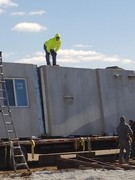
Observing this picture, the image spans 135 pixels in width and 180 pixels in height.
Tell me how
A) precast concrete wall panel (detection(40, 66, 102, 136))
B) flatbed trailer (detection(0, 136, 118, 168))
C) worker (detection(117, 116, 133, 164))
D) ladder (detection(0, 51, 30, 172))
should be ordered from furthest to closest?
precast concrete wall panel (detection(40, 66, 102, 136)) < worker (detection(117, 116, 133, 164)) < flatbed trailer (detection(0, 136, 118, 168)) < ladder (detection(0, 51, 30, 172))

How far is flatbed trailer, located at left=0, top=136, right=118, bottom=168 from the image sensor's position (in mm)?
15899

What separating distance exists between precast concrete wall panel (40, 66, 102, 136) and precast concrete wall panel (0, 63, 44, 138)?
340 millimetres

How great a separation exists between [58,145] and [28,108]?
1895 mm

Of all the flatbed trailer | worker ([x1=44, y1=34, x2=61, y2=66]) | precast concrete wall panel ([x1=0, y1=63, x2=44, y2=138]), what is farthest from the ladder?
worker ([x1=44, y1=34, x2=61, y2=66])

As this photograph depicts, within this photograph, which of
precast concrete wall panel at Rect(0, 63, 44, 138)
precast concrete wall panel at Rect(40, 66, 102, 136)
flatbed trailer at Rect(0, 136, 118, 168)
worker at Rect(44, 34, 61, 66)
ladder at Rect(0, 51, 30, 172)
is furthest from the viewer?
worker at Rect(44, 34, 61, 66)

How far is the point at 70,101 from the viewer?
59.7 feet

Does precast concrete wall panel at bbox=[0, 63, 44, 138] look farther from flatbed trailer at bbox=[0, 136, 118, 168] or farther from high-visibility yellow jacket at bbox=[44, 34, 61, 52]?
high-visibility yellow jacket at bbox=[44, 34, 61, 52]

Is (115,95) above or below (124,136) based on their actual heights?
above

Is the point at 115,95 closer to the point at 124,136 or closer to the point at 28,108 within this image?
the point at 124,136

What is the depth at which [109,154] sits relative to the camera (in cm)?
2003

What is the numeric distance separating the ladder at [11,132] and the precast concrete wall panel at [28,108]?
44 cm

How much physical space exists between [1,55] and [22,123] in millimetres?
2555

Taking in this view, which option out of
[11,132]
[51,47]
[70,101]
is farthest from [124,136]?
[51,47]

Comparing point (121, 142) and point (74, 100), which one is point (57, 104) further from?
point (121, 142)
